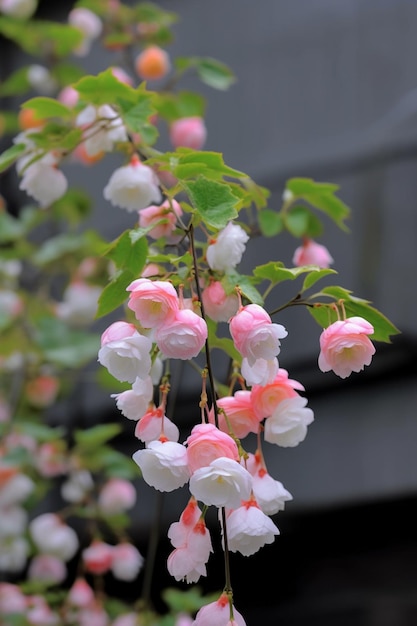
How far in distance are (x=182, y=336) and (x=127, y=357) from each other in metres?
0.07

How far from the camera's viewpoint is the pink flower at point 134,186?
114cm

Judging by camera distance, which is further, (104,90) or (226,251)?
(104,90)

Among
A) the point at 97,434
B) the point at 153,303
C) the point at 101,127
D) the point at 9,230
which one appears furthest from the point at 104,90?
the point at 9,230

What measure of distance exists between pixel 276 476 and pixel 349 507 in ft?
0.68

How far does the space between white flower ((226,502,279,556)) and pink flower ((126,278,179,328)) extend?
20 cm

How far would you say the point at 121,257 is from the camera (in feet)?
3.08

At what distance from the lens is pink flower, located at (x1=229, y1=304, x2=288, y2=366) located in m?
0.83

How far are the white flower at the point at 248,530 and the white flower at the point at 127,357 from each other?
0.56 feet

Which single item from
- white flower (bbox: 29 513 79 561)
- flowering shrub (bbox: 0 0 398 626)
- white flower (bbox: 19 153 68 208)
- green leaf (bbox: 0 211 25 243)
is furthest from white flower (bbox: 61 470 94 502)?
white flower (bbox: 19 153 68 208)

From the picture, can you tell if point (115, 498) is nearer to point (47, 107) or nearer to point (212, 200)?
point (47, 107)

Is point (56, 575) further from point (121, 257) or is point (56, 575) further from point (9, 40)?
point (9, 40)

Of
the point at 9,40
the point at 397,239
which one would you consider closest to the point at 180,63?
the point at 397,239

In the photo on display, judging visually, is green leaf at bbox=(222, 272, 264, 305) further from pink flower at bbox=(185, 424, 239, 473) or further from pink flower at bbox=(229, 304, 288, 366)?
pink flower at bbox=(185, 424, 239, 473)

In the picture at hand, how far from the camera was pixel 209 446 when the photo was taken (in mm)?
793
